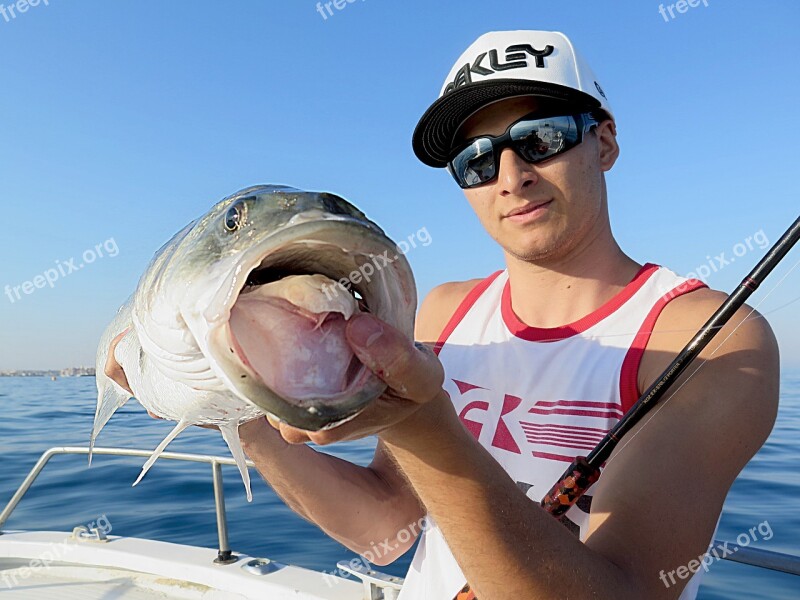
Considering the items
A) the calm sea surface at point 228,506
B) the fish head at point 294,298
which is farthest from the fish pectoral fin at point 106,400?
the calm sea surface at point 228,506

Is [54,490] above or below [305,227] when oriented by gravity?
below

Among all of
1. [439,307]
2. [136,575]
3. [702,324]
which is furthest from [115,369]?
[136,575]

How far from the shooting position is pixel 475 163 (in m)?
2.37

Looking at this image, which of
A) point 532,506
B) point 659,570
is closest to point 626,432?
point 659,570

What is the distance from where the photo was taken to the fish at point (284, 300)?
1.09 metres

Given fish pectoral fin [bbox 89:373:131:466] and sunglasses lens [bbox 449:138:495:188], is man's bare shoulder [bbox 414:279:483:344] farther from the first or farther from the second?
fish pectoral fin [bbox 89:373:131:466]

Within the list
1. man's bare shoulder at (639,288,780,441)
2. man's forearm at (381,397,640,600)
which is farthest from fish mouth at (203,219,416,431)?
man's bare shoulder at (639,288,780,441)

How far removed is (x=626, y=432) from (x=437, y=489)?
697mm

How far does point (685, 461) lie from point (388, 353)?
934 mm

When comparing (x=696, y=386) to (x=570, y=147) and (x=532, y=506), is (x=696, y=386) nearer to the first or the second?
(x=532, y=506)

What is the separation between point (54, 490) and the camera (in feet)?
28.6

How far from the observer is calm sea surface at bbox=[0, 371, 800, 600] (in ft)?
18.2

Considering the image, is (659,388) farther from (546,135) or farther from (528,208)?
(546,135)

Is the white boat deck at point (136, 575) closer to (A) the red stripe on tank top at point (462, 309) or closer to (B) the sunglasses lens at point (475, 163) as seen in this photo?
(A) the red stripe on tank top at point (462, 309)
